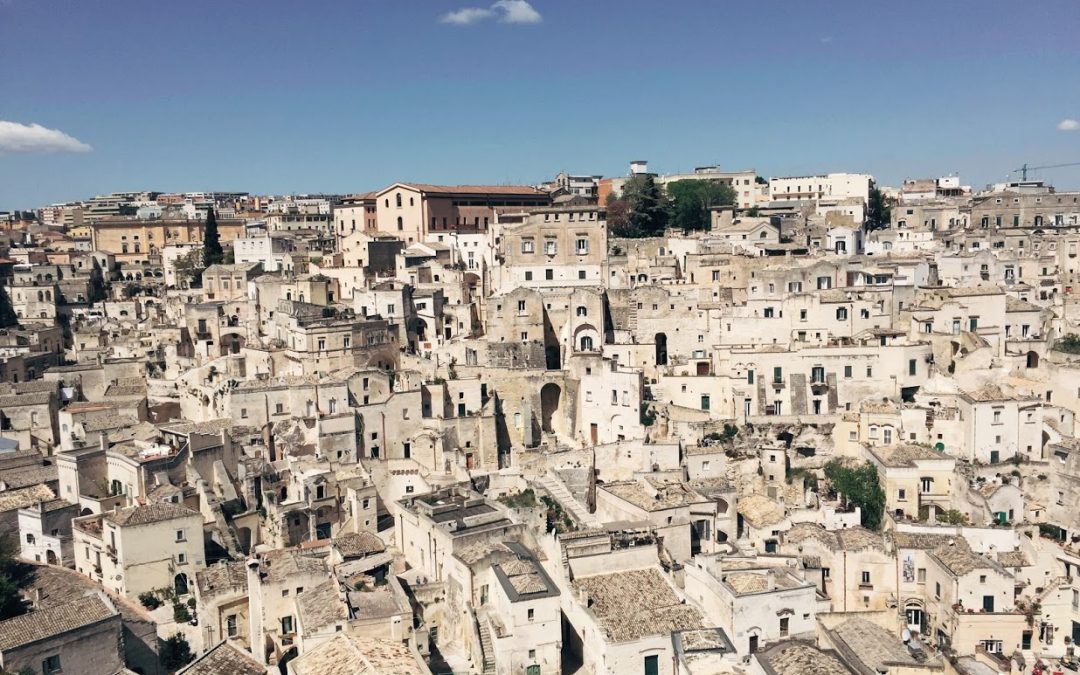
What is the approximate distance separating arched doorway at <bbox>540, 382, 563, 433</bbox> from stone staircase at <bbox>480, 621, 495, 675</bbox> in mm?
14954

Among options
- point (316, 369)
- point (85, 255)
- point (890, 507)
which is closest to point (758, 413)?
point (890, 507)

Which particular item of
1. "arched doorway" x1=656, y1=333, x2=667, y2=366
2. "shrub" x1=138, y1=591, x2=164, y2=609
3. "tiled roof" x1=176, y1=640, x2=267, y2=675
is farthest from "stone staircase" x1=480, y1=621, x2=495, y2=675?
"arched doorway" x1=656, y1=333, x2=667, y2=366

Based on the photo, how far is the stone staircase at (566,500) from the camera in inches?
1104

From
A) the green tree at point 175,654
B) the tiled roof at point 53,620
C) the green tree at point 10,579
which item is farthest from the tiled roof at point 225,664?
the green tree at point 10,579

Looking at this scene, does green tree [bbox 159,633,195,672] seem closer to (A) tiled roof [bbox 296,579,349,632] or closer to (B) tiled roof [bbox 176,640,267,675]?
(B) tiled roof [bbox 176,640,267,675]

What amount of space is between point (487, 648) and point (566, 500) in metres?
8.32

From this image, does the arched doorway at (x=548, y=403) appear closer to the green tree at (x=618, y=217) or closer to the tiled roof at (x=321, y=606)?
the tiled roof at (x=321, y=606)

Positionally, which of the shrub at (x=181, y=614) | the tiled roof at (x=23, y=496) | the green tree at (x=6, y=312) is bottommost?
the shrub at (x=181, y=614)

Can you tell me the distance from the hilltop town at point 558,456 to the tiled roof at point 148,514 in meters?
0.11

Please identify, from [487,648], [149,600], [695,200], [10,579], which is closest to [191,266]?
[695,200]

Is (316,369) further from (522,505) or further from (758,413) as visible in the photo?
(758,413)

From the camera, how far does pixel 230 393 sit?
3338cm

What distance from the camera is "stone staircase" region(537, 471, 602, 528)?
92.0 feet

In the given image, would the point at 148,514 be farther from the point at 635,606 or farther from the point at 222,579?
the point at 635,606
